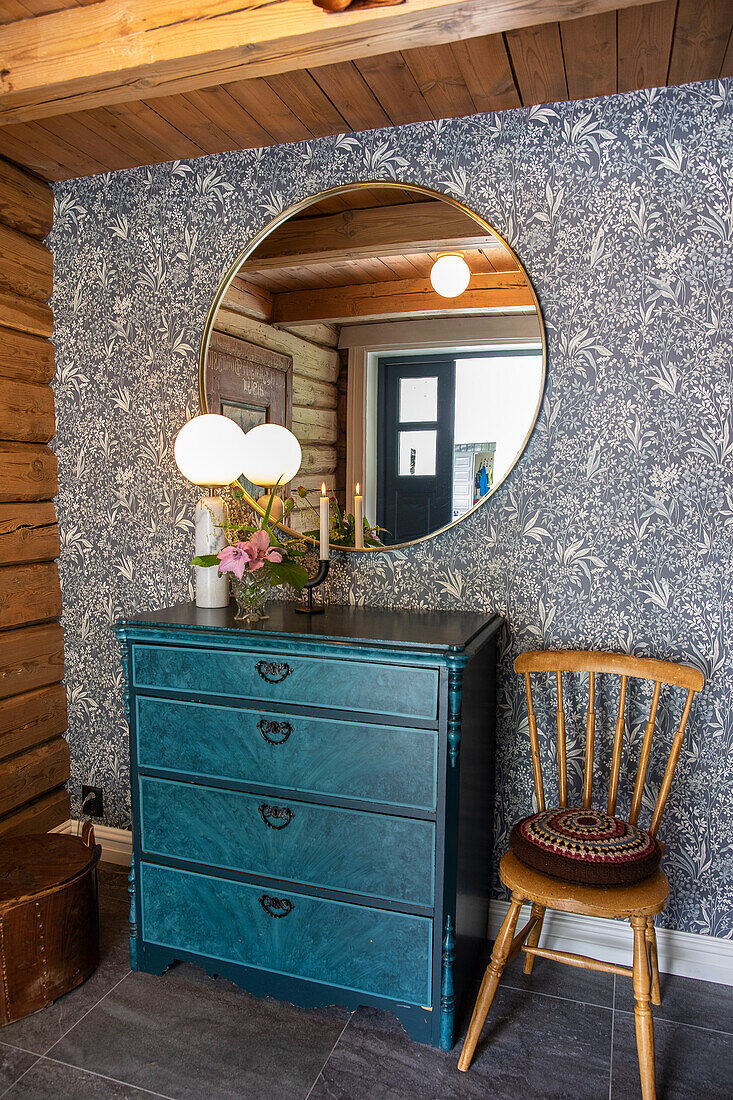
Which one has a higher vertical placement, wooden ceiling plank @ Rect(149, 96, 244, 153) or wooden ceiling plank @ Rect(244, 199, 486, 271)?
wooden ceiling plank @ Rect(149, 96, 244, 153)

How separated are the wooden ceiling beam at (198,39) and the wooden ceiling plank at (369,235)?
55 cm

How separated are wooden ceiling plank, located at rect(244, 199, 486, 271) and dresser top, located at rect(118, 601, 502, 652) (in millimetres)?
1063

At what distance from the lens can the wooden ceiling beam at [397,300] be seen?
2100 millimetres

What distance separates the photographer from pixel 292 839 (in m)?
1.89

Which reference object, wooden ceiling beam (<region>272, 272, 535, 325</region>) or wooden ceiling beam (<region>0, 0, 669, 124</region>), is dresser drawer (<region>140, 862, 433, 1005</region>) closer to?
wooden ceiling beam (<region>272, 272, 535, 325</region>)

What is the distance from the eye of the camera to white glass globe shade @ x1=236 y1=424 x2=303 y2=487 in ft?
7.49

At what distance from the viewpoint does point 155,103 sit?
2047 millimetres

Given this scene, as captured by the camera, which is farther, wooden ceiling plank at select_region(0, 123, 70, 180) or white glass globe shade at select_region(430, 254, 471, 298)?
wooden ceiling plank at select_region(0, 123, 70, 180)

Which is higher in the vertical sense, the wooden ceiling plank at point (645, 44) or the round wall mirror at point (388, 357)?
the wooden ceiling plank at point (645, 44)

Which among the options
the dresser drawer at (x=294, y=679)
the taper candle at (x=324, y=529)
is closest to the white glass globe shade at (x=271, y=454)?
the taper candle at (x=324, y=529)

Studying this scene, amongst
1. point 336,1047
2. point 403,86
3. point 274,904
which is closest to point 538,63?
point 403,86

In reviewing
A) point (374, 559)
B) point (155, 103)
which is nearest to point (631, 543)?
point (374, 559)

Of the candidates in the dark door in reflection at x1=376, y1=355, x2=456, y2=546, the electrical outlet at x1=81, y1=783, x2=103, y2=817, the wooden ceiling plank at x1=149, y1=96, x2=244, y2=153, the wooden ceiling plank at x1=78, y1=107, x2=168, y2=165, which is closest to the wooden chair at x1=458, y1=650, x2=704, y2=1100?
the dark door in reflection at x1=376, y1=355, x2=456, y2=546

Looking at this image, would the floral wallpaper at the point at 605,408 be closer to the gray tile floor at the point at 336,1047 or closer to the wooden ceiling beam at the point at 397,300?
the wooden ceiling beam at the point at 397,300
